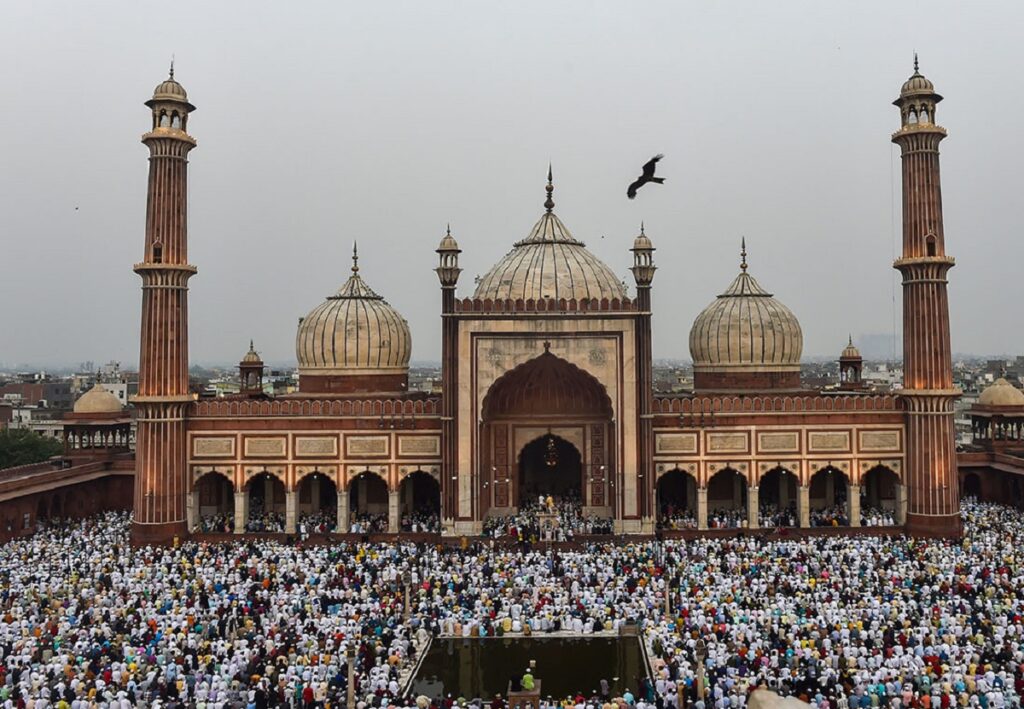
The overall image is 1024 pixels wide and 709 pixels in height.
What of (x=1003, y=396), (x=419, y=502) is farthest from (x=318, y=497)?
(x=1003, y=396)

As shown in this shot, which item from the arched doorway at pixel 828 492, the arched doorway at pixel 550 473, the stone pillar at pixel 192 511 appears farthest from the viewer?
the arched doorway at pixel 550 473

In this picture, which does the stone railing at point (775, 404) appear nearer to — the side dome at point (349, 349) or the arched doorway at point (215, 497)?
the side dome at point (349, 349)

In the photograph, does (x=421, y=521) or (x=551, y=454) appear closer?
(x=421, y=521)

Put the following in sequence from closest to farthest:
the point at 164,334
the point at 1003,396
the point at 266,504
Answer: the point at 164,334, the point at 266,504, the point at 1003,396

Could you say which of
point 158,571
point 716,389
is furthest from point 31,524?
point 716,389

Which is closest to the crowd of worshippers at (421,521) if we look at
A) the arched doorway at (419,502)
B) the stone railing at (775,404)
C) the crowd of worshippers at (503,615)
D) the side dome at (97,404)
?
the arched doorway at (419,502)

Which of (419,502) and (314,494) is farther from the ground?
(314,494)

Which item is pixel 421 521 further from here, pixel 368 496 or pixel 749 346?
pixel 749 346
